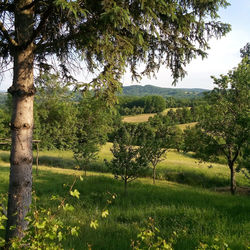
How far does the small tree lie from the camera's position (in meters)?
11.6

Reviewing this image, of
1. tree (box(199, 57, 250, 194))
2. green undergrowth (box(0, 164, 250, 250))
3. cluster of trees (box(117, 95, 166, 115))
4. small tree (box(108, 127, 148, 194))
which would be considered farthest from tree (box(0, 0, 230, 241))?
cluster of trees (box(117, 95, 166, 115))

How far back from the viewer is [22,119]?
4.30 meters

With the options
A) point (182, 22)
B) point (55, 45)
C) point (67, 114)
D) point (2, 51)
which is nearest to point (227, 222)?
point (182, 22)

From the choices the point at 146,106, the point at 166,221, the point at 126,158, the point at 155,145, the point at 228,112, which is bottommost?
the point at 166,221

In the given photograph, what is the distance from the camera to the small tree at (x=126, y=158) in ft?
38.2

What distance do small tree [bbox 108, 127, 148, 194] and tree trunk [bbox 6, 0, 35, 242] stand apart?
24.9 feet

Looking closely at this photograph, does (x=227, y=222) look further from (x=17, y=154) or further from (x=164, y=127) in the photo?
(x=164, y=127)

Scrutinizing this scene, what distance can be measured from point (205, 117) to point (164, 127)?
795cm

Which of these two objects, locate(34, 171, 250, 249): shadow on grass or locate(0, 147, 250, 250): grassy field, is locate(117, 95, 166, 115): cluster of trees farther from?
locate(34, 171, 250, 249): shadow on grass

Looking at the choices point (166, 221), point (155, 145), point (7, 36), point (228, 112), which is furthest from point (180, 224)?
point (228, 112)

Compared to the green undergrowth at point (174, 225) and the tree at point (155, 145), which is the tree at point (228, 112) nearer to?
the tree at point (155, 145)

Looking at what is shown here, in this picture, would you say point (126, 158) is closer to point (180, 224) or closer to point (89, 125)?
point (180, 224)

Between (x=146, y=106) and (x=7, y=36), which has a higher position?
(x=146, y=106)

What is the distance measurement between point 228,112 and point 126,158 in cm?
868
